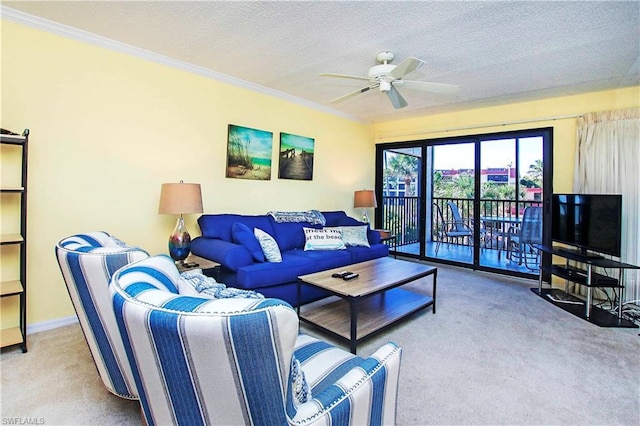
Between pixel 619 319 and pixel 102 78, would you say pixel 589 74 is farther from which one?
pixel 102 78

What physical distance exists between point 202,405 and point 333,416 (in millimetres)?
378

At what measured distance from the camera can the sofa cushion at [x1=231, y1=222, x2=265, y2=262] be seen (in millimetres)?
3061

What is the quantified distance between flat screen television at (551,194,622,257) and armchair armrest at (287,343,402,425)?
305cm

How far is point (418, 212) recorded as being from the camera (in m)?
5.57

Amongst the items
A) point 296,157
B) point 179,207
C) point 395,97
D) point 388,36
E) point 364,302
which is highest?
point 388,36

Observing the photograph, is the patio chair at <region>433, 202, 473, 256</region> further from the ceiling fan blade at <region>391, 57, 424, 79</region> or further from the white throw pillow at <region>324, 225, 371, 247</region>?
the ceiling fan blade at <region>391, 57, 424, 79</region>

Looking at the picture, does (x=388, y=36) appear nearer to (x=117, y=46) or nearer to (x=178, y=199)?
(x=178, y=199)

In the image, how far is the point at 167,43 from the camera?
2.81 meters

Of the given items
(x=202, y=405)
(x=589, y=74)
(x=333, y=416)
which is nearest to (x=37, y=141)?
(x=202, y=405)

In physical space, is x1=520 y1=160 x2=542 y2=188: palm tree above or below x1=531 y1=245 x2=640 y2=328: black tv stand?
above

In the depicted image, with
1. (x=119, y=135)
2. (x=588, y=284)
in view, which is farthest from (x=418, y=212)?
(x=119, y=135)

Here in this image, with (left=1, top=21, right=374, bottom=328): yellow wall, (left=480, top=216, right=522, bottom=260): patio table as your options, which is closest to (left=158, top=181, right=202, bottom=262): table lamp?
(left=1, top=21, right=374, bottom=328): yellow wall

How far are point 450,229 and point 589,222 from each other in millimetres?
2162

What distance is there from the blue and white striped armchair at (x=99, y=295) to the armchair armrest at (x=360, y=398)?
925 mm
